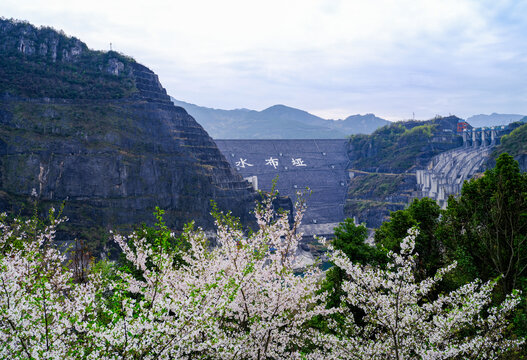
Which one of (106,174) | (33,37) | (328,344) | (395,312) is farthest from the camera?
(33,37)

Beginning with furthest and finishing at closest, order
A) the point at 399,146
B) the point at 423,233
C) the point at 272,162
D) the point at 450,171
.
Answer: the point at 272,162, the point at 399,146, the point at 450,171, the point at 423,233

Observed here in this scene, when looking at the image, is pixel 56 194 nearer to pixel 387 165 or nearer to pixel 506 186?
pixel 506 186

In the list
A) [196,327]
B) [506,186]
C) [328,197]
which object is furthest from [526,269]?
[328,197]

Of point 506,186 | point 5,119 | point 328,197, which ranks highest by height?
point 5,119

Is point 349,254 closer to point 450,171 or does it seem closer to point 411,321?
point 411,321

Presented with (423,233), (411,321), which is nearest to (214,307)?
(411,321)

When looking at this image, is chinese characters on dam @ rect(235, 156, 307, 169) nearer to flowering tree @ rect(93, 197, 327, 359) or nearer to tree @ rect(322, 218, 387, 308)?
tree @ rect(322, 218, 387, 308)

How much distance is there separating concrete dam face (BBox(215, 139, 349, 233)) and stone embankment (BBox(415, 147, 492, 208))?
22996 mm

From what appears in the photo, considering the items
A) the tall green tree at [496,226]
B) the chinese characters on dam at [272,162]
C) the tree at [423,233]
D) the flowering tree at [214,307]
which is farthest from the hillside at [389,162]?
the flowering tree at [214,307]

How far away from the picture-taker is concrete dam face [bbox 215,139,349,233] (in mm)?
94875

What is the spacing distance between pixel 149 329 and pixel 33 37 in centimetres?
8075

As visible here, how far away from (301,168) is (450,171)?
136 ft

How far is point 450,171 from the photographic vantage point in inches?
2916

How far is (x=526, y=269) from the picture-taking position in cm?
1847
